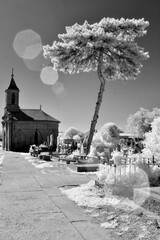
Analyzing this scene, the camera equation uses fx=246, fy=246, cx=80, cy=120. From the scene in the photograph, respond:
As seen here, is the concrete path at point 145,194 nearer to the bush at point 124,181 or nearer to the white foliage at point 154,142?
the bush at point 124,181

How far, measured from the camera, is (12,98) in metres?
46.7

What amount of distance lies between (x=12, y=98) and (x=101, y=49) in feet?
96.6

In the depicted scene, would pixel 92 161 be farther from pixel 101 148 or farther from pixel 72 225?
pixel 72 225

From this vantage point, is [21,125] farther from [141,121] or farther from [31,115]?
[141,121]

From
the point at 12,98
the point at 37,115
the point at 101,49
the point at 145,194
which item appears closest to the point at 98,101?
the point at 101,49

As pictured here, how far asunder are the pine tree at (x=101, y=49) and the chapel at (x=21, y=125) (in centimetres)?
2373

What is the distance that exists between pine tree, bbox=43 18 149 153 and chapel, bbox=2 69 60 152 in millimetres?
23732

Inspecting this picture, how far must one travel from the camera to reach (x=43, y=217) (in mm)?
5730

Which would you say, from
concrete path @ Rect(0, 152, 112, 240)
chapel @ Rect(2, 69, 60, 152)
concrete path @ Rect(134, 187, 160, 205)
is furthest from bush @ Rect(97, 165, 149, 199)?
chapel @ Rect(2, 69, 60, 152)

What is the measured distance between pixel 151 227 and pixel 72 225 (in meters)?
1.63

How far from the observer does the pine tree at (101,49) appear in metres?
20.4

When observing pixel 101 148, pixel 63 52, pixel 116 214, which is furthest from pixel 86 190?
pixel 63 52

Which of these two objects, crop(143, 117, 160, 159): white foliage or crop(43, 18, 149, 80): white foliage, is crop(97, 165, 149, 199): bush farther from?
crop(43, 18, 149, 80): white foliage

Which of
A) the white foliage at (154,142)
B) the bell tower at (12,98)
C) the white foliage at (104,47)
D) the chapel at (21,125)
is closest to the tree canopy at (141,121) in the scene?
the chapel at (21,125)
